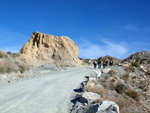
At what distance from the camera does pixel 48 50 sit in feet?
130

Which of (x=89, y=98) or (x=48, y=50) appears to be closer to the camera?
(x=89, y=98)

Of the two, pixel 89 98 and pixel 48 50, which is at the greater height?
pixel 48 50

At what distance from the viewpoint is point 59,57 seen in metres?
39.0

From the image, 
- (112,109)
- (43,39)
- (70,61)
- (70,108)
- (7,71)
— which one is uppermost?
(43,39)

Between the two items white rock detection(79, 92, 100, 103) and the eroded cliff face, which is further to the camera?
the eroded cliff face

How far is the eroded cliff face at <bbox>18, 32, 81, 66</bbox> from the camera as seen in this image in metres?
36.3

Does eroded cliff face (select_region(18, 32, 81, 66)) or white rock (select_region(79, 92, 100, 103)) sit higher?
eroded cliff face (select_region(18, 32, 81, 66))

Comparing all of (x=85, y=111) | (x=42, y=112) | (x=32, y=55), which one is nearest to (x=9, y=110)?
(x=42, y=112)

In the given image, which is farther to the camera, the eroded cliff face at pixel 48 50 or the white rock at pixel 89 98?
the eroded cliff face at pixel 48 50

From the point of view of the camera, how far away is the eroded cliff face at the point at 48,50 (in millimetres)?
36281

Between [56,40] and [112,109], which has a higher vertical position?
[56,40]

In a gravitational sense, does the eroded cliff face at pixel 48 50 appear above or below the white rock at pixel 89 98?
above

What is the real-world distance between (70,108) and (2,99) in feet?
11.6

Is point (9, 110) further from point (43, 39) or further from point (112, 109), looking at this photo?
point (43, 39)
